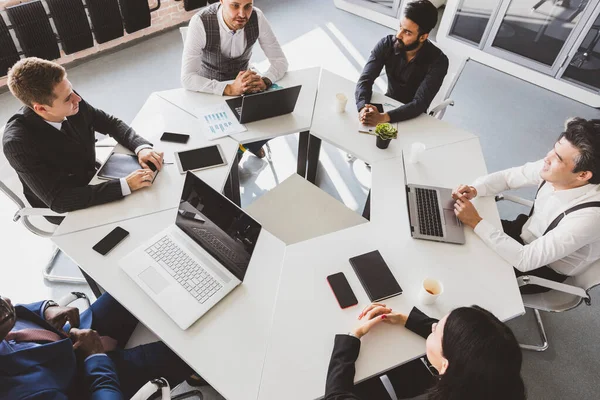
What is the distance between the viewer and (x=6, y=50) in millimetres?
3211

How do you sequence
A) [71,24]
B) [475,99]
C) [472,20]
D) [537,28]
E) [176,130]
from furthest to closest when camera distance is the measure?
[472,20]
[537,28]
[475,99]
[71,24]
[176,130]

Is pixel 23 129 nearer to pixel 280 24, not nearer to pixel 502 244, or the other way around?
pixel 502 244

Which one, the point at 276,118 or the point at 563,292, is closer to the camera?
the point at 563,292

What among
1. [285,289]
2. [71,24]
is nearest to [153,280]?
[285,289]

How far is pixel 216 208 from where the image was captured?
1.57m

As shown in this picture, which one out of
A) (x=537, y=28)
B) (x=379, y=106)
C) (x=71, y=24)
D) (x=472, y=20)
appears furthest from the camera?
(x=472, y=20)

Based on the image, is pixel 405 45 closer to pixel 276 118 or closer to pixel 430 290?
pixel 276 118

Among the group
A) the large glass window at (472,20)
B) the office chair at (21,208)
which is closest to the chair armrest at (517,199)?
the office chair at (21,208)

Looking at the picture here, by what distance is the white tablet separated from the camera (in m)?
2.05

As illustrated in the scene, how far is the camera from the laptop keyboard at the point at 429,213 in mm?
1836

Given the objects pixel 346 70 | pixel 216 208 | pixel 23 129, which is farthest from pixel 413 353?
pixel 346 70

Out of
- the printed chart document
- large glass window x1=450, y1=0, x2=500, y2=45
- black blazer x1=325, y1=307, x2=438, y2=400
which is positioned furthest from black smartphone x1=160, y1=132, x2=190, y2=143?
large glass window x1=450, y1=0, x2=500, y2=45

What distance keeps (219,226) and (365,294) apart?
2.21 feet

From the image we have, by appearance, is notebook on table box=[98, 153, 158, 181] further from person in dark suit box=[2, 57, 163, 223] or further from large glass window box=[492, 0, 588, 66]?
large glass window box=[492, 0, 588, 66]
